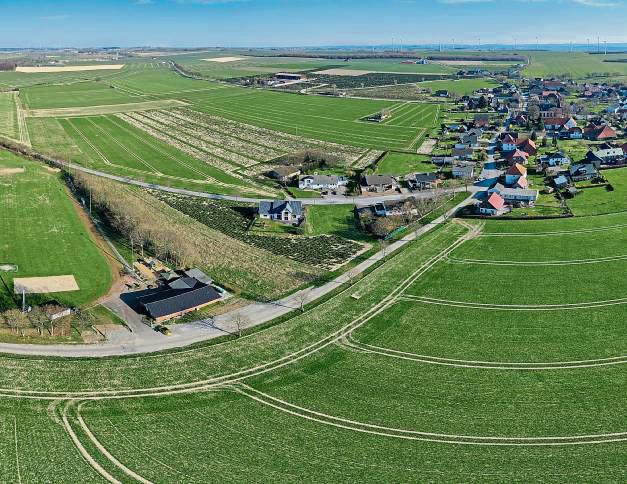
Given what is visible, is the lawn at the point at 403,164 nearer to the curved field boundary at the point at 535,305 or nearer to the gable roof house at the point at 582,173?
the gable roof house at the point at 582,173

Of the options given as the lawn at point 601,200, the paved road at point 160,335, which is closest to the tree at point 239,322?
the paved road at point 160,335

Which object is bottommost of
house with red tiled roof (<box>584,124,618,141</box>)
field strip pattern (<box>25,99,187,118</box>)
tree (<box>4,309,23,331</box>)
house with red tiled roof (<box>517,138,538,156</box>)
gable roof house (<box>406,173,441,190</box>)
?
tree (<box>4,309,23,331</box>)

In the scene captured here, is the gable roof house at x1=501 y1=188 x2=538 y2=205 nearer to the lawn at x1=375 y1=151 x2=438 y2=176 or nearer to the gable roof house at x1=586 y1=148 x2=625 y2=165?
the lawn at x1=375 y1=151 x2=438 y2=176

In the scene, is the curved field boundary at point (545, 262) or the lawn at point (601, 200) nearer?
the curved field boundary at point (545, 262)

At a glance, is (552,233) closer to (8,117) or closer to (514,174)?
(514,174)

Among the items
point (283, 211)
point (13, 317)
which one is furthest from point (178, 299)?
point (283, 211)

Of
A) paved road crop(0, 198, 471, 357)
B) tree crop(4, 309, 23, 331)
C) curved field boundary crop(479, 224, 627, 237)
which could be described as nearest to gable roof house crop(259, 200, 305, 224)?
paved road crop(0, 198, 471, 357)
